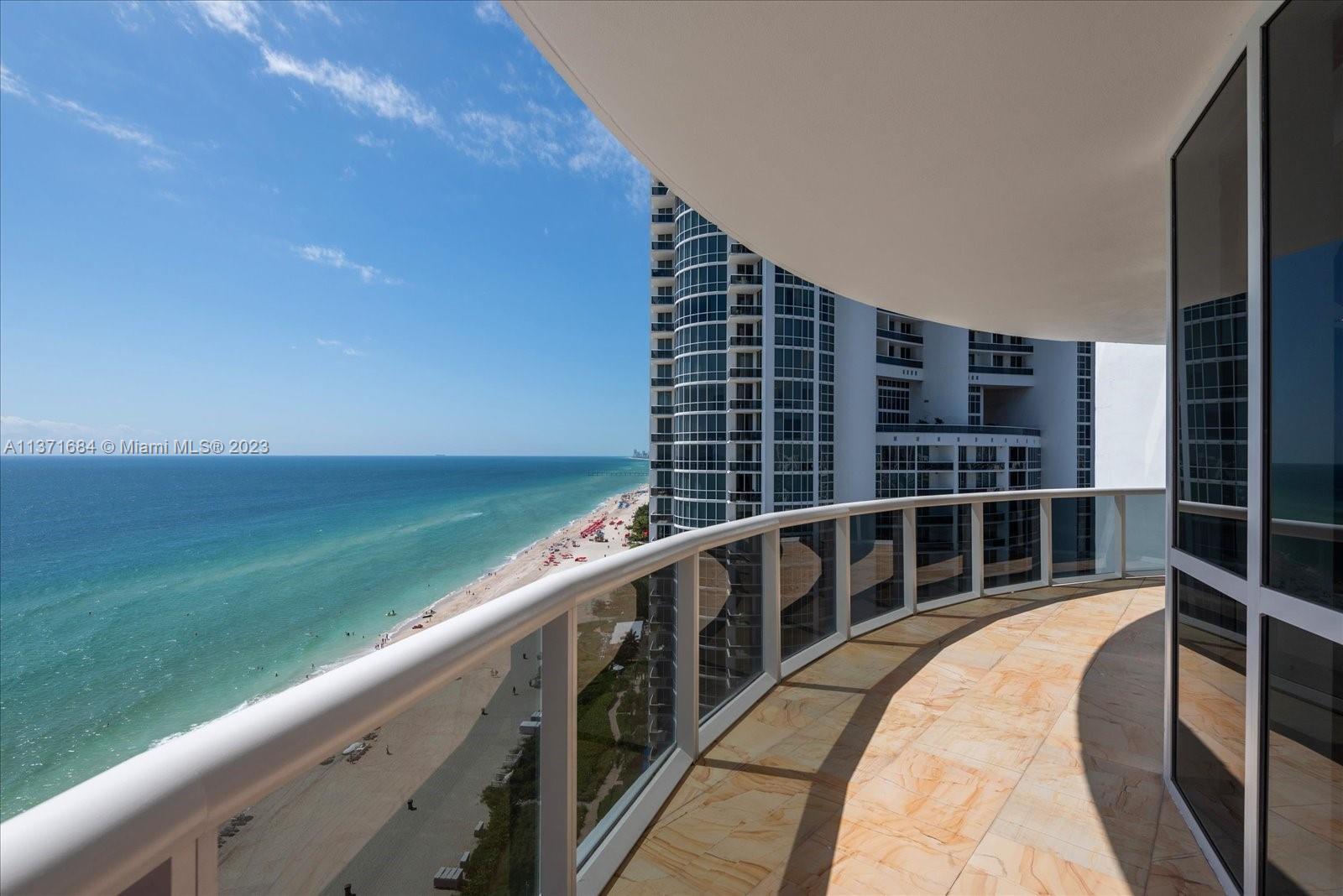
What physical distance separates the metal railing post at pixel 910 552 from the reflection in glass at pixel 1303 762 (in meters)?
3.44

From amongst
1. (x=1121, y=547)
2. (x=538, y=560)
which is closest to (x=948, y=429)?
(x=1121, y=547)

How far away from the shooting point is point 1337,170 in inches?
64.7

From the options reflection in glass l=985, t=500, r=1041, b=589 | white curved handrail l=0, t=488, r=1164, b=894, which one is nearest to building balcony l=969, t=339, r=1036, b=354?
reflection in glass l=985, t=500, r=1041, b=589

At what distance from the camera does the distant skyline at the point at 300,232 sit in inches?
2445

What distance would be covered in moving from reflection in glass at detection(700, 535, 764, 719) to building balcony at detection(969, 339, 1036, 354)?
37625 millimetres

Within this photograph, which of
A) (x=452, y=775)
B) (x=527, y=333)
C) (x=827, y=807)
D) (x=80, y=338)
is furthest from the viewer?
(x=527, y=333)

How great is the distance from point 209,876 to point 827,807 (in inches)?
101

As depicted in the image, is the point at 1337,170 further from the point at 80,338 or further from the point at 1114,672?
the point at 80,338

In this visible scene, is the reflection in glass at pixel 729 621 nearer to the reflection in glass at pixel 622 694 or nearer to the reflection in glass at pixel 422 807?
the reflection in glass at pixel 622 694

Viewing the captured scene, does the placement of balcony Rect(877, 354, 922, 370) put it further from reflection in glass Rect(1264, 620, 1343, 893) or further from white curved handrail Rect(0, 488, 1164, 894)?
white curved handrail Rect(0, 488, 1164, 894)

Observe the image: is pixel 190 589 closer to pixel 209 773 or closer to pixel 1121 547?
pixel 1121 547

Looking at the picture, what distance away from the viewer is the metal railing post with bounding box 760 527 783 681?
3699mm

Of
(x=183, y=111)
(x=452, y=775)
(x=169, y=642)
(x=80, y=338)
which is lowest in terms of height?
(x=169, y=642)

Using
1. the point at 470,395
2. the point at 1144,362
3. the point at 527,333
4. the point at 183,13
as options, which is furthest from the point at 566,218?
the point at 1144,362
